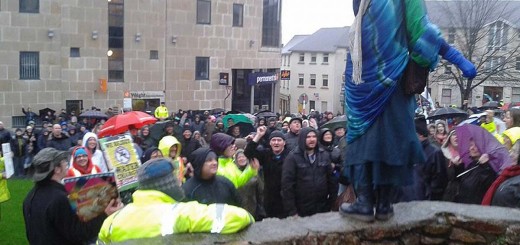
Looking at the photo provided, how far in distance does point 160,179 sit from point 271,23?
105 feet

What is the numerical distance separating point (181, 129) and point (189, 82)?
1818cm

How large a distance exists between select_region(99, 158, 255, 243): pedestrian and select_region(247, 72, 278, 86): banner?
30.3 meters

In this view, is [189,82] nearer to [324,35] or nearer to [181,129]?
[181,129]

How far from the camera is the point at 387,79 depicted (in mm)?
3820

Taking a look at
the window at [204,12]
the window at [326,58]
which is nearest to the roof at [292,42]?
the window at [326,58]

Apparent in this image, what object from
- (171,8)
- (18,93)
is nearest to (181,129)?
(18,93)

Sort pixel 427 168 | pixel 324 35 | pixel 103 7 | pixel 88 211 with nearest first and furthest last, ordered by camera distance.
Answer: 1. pixel 88 211
2. pixel 427 168
3. pixel 103 7
4. pixel 324 35

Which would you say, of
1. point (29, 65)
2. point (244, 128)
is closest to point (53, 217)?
point (244, 128)

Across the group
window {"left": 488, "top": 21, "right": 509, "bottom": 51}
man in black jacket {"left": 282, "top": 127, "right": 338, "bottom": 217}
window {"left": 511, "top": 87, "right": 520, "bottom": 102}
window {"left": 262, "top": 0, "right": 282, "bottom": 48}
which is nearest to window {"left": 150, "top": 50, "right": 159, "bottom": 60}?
window {"left": 262, "top": 0, "right": 282, "bottom": 48}

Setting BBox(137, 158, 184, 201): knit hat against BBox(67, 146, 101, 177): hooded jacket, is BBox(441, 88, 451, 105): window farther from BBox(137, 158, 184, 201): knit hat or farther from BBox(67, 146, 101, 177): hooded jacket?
BBox(137, 158, 184, 201): knit hat

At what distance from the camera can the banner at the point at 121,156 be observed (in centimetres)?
666

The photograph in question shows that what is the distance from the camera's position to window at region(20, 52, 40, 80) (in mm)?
24411

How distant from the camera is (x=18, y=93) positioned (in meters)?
24.3

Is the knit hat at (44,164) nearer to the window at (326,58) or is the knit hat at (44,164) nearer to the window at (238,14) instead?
the window at (238,14)
